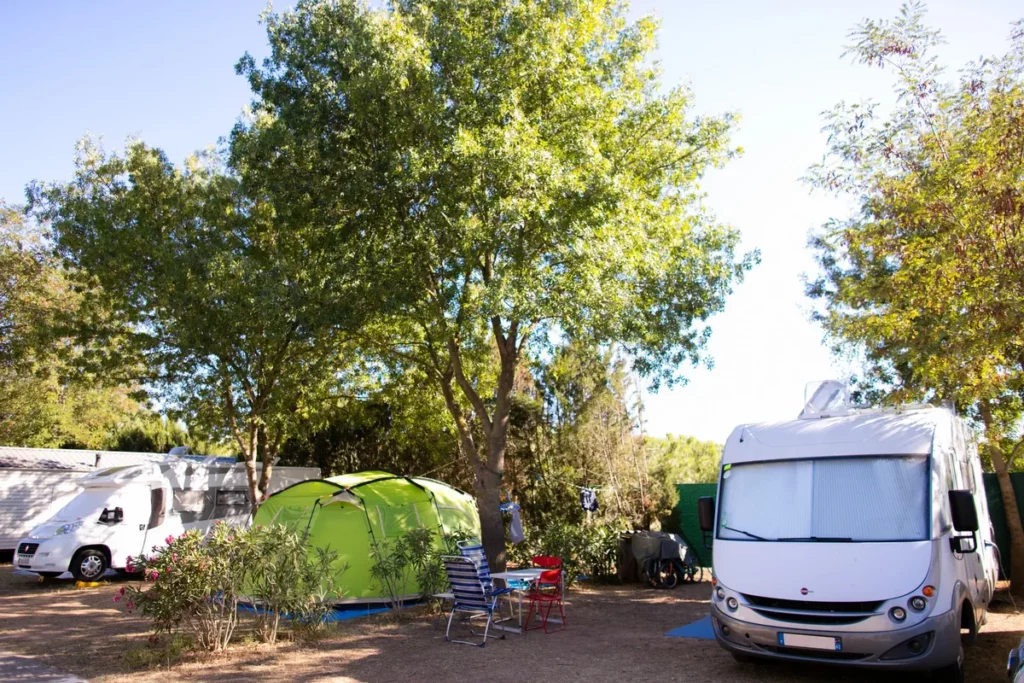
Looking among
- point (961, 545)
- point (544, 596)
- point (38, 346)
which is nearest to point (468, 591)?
point (544, 596)

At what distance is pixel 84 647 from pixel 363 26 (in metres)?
8.69

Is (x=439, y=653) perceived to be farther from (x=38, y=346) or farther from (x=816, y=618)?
(x=38, y=346)

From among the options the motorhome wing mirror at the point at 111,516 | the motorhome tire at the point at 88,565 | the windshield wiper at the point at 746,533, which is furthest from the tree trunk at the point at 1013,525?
the motorhome tire at the point at 88,565

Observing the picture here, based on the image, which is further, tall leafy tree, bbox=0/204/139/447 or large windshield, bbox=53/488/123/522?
tall leafy tree, bbox=0/204/139/447

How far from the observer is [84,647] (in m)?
8.61

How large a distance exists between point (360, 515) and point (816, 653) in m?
7.28

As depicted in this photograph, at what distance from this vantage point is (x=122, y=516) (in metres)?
14.7

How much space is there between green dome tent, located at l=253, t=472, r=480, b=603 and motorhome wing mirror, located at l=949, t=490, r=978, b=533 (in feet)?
24.8

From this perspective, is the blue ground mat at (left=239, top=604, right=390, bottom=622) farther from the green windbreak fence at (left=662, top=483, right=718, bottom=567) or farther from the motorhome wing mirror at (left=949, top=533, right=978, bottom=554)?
the motorhome wing mirror at (left=949, top=533, right=978, bottom=554)

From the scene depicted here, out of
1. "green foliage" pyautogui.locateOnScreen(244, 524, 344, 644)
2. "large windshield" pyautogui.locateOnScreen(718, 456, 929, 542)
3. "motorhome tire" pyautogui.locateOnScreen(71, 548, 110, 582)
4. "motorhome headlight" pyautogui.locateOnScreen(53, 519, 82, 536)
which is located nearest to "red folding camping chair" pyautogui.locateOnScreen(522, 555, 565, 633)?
"green foliage" pyautogui.locateOnScreen(244, 524, 344, 644)

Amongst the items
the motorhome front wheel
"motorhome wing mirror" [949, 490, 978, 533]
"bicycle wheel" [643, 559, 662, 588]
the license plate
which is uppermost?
"motorhome wing mirror" [949, 490, 978, 533]

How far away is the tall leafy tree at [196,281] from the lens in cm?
1342

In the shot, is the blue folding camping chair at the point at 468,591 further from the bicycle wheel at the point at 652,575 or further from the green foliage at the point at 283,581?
the bicycle wheel at the point at 652,575

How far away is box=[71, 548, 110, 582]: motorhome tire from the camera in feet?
46.5
